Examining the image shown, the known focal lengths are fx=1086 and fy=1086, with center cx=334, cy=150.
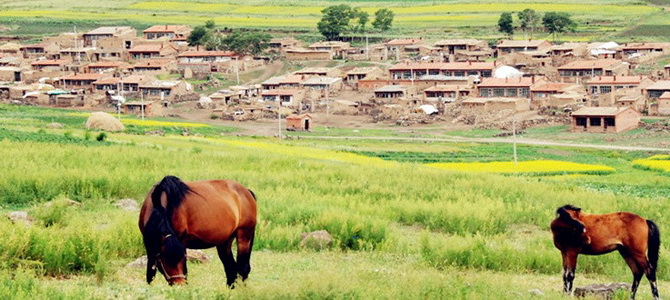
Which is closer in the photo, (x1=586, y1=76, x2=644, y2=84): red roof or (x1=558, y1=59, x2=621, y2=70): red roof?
(x1=586, y1=76, x2=644, y2=84): red roof

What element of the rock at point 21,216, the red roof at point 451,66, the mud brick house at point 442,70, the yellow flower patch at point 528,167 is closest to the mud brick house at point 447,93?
the mud brick house at point 442,70

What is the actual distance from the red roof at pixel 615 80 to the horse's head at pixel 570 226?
231 feet

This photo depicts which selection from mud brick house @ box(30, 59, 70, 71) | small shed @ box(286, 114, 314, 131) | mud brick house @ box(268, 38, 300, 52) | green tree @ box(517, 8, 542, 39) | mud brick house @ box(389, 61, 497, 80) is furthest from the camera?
green tree @ box(517, 8, 542, 39)

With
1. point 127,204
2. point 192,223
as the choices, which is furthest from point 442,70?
point 192,223

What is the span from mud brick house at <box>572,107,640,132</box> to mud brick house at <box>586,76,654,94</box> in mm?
9491

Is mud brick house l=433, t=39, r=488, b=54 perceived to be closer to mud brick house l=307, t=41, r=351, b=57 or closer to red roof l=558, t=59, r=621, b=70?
mud brick house l=307, t=41, r=351, b=57

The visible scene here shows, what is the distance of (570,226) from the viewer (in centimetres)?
1537

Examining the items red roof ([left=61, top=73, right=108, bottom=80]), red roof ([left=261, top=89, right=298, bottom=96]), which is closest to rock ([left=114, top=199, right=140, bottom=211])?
red roof ([left=261, top=89, right=298, bottom=96])

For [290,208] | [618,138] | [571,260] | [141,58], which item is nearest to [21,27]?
[141,58]

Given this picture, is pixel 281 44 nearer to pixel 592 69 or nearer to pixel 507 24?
pixel 507 24

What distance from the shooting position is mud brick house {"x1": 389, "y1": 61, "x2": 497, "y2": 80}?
92.9m

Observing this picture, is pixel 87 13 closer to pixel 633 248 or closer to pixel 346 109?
pixel 346 109

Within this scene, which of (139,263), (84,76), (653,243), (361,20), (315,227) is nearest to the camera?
(653,243)

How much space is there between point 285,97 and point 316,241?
6792cm
